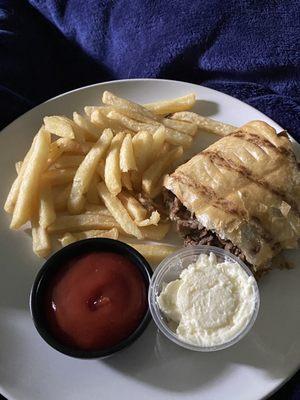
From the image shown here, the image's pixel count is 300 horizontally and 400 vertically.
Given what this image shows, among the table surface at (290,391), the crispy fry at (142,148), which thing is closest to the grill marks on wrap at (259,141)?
the crispy fry at (142,148)

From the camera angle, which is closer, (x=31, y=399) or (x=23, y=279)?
(x=31, y=399)

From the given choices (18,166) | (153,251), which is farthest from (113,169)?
(18,166)

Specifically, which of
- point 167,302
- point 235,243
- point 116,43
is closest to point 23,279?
point 167,302

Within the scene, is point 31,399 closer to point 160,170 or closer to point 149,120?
point 160,170

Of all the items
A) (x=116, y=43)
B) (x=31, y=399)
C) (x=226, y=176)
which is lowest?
(x=31, y=399)

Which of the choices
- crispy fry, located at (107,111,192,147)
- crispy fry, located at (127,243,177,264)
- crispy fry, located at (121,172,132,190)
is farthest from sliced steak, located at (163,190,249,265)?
crispy fry, located at (107,111,192,147)
